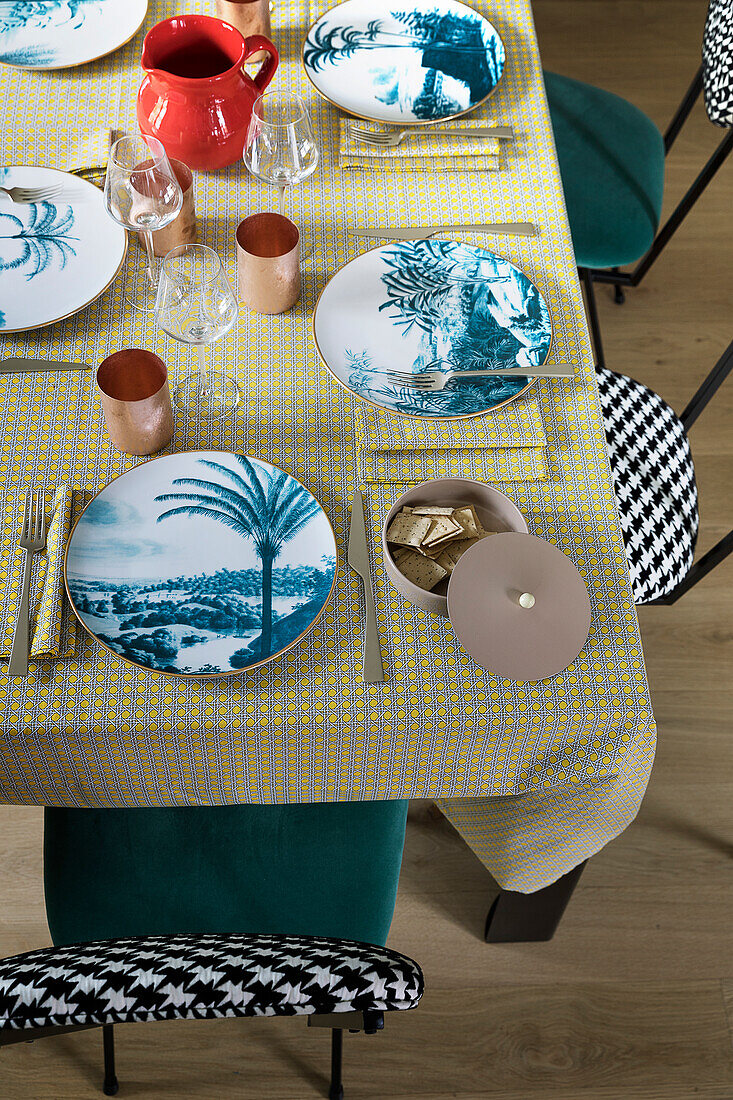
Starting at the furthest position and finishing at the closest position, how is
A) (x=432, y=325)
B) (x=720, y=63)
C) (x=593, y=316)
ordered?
(x=593, y=316) → (x=720, y=63) → (x=432, y=325)

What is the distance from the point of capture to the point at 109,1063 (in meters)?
1.30

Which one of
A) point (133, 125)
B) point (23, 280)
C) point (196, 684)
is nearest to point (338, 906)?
point (196, 684)

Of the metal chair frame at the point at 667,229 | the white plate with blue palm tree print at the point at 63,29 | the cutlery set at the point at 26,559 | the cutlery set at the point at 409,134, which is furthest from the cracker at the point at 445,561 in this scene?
the metal chair frame at the point at 667,229

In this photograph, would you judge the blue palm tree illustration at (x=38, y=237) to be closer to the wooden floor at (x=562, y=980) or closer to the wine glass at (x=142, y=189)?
the wine glass at (x=142, y=189)

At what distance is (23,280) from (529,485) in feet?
2.11

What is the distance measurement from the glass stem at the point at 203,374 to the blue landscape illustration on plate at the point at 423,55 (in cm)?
49

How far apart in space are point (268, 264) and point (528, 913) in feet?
3.27

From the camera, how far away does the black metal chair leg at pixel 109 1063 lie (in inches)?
49.0

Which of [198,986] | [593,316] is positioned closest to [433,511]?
[198,986]

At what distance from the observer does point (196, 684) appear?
2.86 feet

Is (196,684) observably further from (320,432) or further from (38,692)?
(320,432)

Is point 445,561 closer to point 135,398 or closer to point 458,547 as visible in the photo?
point 458,547

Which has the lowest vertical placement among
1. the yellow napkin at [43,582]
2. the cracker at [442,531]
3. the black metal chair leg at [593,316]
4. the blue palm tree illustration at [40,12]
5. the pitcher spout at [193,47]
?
the black metal chair leg at [593,316]

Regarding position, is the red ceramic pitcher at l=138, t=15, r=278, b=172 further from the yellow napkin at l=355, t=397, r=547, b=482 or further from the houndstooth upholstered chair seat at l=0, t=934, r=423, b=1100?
the houndstooth upholstered chair seat at l=0, t=934, r=423, b=1100
